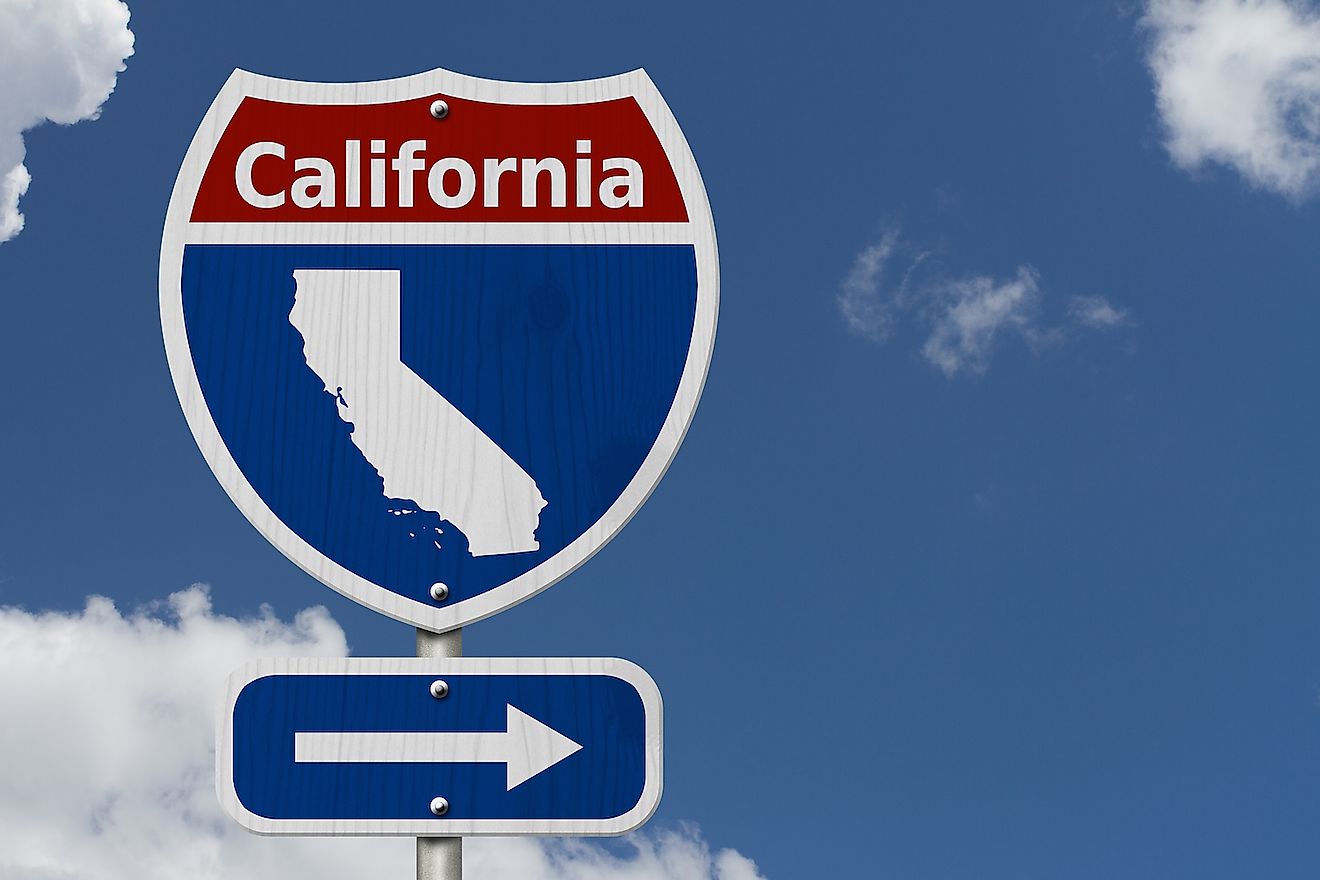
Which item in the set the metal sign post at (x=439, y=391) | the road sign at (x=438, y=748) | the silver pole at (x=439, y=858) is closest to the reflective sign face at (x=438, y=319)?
the metal sign post at (x=439, y=391)

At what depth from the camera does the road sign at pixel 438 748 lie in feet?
8.16

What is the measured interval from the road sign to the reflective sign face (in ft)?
0.49

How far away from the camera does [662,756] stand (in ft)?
8.23

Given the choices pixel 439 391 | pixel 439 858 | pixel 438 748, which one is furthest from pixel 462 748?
pixel 439 391

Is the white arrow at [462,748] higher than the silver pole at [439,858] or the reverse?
higher

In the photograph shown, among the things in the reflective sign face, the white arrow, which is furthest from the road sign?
the reflective sign face

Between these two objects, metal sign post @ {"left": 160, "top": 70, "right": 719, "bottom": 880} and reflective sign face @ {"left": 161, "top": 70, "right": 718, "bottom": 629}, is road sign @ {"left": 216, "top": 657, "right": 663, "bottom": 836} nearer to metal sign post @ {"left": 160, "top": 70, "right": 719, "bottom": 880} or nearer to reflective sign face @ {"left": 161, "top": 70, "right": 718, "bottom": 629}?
metal sign post @ {"left": 160, "top": 70, "right": 719, "bottom": 880}

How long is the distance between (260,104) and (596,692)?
1.39 m

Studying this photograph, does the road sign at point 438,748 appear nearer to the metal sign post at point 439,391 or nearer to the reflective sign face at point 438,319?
the metal sign post at point 439,391

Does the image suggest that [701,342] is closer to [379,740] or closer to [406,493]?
[406,493]

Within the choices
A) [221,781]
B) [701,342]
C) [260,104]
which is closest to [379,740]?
[221,781]

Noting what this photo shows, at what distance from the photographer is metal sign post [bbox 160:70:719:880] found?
2494mm

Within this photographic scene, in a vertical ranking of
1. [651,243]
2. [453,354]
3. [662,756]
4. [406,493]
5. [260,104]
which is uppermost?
[260,104]

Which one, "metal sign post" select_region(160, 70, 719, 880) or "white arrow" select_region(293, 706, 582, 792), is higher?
"metal sign post" select_region(160, 70, 719, 880)
